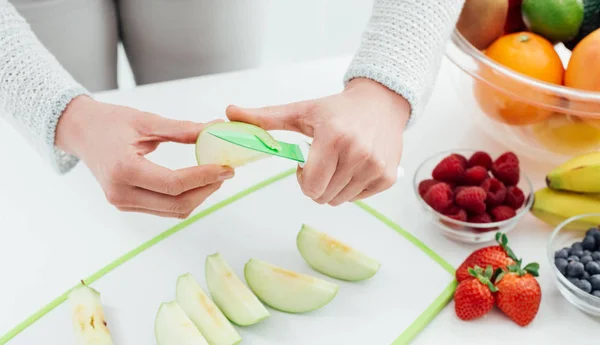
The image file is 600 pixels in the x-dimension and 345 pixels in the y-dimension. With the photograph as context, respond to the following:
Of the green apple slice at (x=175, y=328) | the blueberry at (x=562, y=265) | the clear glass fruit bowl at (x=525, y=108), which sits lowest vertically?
the blueberry at (x=562, y=265)

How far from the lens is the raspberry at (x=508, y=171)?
792 millimetres

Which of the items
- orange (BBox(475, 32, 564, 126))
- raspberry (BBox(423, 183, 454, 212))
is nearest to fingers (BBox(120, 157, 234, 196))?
raspberry (BBox(423, 183, 454, 212))

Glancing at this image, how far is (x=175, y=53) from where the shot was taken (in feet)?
3.49

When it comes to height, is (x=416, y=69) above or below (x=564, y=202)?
above

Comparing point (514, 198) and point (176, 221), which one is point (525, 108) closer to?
point (514, 198)

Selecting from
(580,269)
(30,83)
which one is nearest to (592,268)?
(580,269)

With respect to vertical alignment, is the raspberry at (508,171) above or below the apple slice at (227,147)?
below

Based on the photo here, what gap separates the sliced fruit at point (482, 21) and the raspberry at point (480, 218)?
9.5 inches

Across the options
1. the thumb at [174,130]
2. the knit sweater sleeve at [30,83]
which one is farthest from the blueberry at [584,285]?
the knit sweater sleeve at [30,83]

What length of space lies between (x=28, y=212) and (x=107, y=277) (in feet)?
0.56

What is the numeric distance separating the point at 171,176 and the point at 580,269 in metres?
0.45

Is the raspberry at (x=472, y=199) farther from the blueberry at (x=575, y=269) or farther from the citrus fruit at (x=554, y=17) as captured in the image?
the citrus fruit at (x=554, y=17)

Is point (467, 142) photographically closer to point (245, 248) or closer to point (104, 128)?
point (245, 248)

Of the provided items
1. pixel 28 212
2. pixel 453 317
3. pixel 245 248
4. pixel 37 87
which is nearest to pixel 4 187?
pixel 28 212
